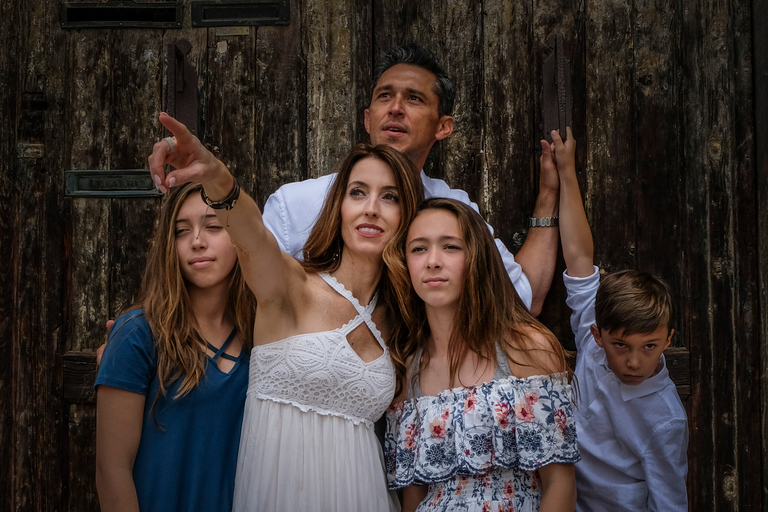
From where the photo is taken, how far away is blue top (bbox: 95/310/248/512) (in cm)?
192

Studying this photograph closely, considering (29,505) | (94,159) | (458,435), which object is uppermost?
(94,159)

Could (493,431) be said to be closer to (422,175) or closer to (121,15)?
(422,175)

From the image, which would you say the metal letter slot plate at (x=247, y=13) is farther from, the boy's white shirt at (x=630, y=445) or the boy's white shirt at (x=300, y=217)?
the boy's white shirt at (x=630, y=445)

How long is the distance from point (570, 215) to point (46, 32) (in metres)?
2.11

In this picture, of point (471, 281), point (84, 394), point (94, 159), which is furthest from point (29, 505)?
point (471, 281)

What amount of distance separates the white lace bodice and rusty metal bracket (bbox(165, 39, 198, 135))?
1016 millimetres

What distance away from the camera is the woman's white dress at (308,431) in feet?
6.33

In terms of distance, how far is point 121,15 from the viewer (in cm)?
267

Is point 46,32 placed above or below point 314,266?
above

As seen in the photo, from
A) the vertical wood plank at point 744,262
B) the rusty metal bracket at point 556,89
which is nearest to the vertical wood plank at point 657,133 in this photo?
the vertical wood plank at point 744,262

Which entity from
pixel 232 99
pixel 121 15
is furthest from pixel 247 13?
pixel 121 15

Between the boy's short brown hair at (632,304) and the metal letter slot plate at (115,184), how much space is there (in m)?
1.68

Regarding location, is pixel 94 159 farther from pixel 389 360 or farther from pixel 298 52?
pixel 389 360

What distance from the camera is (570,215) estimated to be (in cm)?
248
